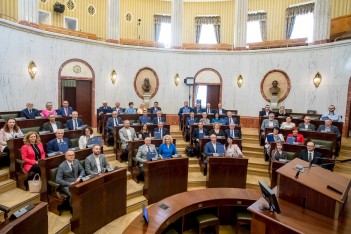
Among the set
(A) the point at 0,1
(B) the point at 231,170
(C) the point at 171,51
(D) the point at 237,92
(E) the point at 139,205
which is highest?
(A) the point at 0,1

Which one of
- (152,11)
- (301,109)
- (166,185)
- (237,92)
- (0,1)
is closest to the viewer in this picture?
(166,185)

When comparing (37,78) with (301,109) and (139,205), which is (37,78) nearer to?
(139,205)

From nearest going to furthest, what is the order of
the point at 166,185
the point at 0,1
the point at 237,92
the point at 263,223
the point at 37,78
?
the point at 263,223, the point at 166,185, the point at 37,78, the point at 0,1, the point at 237,92

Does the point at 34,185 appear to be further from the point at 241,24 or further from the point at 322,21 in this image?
the point at 322,21

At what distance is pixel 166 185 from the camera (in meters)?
5.64

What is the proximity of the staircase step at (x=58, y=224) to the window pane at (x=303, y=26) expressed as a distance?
40.4 feet

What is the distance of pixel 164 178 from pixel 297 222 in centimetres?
330

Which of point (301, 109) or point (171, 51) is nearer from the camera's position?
point (301, 109)

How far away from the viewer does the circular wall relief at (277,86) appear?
34.4ft

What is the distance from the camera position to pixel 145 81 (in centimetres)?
1114

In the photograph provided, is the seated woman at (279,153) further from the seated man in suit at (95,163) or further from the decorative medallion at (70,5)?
the decorative medallion at (70,5)

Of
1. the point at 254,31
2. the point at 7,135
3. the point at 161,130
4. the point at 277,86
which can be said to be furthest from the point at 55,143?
the point at 254,31

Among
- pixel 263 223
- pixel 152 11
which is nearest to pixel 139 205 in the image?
pixel 263 223

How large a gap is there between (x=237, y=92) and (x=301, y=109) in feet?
8.55
